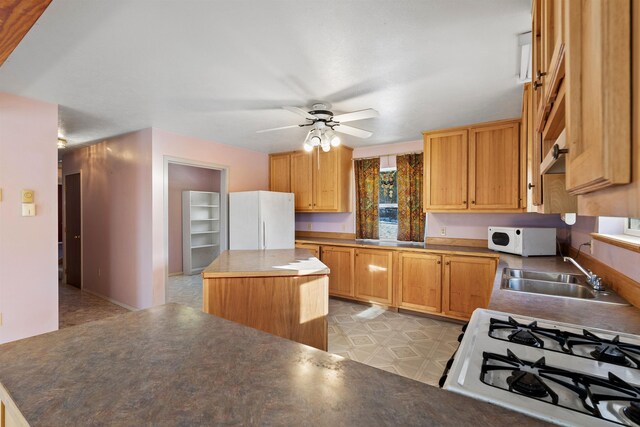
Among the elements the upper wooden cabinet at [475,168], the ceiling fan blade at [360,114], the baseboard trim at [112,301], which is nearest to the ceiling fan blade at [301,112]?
the ceiling fan blade at [360,114]

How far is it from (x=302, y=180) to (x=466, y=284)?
9.17ft

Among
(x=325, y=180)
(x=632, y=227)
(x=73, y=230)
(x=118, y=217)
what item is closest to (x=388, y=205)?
(x=325, y=180)

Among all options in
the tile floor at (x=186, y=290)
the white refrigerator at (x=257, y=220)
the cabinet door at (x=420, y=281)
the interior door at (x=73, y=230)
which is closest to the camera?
the cabinet door at (x=420, y=281)

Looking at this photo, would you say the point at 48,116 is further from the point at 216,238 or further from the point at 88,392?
the point at 216,238

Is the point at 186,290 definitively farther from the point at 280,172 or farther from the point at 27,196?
the point at 27,196

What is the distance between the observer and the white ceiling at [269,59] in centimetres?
157

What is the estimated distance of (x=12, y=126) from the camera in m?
2.66

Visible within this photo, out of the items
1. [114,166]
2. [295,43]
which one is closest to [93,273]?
[114,166]

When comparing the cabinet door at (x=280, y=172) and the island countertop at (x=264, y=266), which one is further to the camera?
the cabinet door at (x=280, y=172)

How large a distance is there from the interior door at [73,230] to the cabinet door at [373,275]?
14.8 ft

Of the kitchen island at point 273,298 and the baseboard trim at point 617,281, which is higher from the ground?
the baseboard trim at point 617,281

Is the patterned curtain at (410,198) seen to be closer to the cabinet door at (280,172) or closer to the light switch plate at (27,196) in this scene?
the cabinet door at (280,172)

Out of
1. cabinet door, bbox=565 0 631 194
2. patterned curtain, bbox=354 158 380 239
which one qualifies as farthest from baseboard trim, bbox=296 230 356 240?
cabinet door, bbox=565 0 631 194

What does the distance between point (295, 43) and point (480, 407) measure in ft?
6.36
